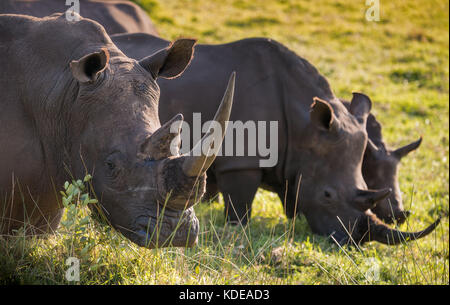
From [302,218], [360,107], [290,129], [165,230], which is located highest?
[165,230]

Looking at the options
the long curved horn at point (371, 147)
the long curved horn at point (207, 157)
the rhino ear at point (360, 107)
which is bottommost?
the long curved horn at point (371, 147)

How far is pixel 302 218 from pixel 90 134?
12.7 ft

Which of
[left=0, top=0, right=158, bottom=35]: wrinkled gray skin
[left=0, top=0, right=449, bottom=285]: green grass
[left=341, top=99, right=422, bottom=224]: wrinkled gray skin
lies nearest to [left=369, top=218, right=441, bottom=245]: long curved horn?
[left=0, top=0, right=449, bottom=285]: green grass

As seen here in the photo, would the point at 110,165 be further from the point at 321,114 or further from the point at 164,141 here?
the point at 321,114

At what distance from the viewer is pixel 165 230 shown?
3.91 metres

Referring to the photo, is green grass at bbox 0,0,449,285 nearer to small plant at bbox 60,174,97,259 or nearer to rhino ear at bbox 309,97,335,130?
small plant at bbox 60,174,97,259

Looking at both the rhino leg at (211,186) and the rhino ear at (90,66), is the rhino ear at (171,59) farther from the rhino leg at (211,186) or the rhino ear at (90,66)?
the rhino leg at (211,186)

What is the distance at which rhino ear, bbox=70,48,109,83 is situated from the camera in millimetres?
4102

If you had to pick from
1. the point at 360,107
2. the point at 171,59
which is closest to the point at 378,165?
the point at 360,107

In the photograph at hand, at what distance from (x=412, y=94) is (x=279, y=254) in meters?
9.41

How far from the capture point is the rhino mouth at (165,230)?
3.91 metres

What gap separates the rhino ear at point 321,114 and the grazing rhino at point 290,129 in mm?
10

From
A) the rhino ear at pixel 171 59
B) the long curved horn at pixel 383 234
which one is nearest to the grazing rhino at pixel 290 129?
the long curved horn at pixel 383 234
